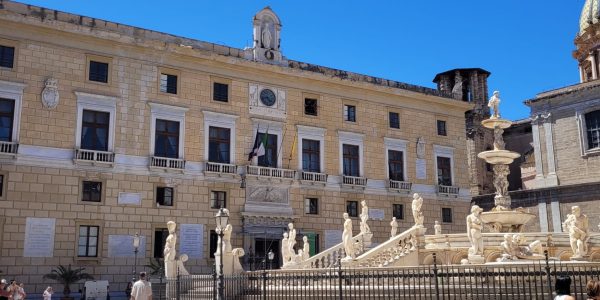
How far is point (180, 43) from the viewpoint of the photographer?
1138 inches

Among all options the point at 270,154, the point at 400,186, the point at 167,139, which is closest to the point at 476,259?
the point at 270,154

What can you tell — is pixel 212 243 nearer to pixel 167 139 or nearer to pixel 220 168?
pixel 220 168

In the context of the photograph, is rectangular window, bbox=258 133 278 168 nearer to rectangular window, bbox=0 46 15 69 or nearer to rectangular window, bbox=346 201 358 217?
rectangular window, bbox=346 201 358 217

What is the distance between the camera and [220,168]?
28547 mm

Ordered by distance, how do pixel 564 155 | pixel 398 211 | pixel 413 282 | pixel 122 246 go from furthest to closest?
1. pixel 564 155
2. pixel 398 211
3. pixel 122 246
4. pixel 413 282

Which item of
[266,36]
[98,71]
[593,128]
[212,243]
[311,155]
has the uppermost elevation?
[266,36]

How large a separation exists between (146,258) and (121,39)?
9.31 m

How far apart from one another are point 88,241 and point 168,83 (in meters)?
7.74

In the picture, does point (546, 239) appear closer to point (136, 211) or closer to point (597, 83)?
point (136, 211)

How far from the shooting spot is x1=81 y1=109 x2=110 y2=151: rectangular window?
2600 centimetres

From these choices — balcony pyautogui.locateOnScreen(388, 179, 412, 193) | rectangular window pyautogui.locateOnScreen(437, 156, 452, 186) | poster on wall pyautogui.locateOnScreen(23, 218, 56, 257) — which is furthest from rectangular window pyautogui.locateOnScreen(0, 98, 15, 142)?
rectangular window pyautogui.locateOnScreen(437, 156, 452, 186)

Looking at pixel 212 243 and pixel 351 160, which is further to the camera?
pixel 351 160

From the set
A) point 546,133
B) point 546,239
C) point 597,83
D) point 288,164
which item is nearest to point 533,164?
point 546,133

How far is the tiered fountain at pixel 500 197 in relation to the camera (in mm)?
22047
